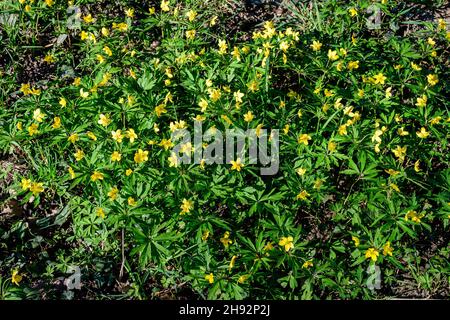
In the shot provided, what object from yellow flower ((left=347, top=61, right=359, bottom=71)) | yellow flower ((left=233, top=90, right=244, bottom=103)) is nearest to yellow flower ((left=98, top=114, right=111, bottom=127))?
yellow flower ((left=233, top=90, right=244, bottom=103))

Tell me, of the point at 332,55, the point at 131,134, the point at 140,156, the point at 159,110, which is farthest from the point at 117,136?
the point at 332,55

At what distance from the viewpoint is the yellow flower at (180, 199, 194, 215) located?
96.4 inches

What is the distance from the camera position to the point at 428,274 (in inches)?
107

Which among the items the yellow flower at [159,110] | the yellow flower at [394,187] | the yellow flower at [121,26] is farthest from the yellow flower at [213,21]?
the yellow flower at [394,187]

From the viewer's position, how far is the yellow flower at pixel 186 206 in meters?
2.45

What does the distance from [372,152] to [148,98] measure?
1425 millimetres

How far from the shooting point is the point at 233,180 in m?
2.58

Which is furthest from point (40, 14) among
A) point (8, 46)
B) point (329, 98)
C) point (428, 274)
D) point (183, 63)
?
point (428, 274)

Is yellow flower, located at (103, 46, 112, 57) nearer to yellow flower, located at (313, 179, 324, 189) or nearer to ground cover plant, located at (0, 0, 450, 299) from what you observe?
ground cover plant, located at (0, 0, 450, 299)

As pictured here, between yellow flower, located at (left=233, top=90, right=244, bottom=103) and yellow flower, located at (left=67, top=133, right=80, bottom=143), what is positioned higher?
yellow flower, located at (left=233, top=90, right=244, bottom=103)

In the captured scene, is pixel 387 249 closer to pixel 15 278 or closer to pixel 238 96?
pixel 238 96

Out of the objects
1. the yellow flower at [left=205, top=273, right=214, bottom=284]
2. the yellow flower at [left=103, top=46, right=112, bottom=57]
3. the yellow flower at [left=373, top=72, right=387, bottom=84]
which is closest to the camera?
the yellow flower at [left=205, top=273, right=214, bottom=284]

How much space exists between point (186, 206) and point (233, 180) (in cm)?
32

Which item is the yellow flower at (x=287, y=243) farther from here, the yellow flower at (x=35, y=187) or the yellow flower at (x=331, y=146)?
the yellow flower at (x=35, y=187)
